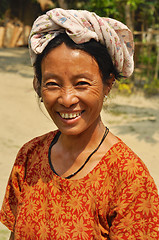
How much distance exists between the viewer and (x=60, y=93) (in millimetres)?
1472

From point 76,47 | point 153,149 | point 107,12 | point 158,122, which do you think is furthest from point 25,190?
point 107,12

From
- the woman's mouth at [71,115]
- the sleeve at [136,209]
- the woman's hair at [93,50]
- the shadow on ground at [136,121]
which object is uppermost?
the woman's hair at [93,50]

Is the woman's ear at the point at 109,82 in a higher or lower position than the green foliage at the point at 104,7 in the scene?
higher

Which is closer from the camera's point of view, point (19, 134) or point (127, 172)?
point (127, 172)

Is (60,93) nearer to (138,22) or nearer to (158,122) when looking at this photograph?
(158,122)

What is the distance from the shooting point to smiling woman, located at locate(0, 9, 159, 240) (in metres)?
1.40

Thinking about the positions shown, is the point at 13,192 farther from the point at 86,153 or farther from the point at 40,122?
the point at 40,122

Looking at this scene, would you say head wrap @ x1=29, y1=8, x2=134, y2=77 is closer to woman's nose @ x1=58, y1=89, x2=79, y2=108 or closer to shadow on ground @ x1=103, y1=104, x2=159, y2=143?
woman's nose @ x1=58, y1=89, x2=79, y2=108

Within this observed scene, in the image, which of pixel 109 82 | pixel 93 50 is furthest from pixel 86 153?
pixel 93 50

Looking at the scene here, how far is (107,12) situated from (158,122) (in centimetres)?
351

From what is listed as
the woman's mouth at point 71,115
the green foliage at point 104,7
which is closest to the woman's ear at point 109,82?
the woman's mouth at point 71,115

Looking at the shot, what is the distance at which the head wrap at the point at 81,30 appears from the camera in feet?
4.65

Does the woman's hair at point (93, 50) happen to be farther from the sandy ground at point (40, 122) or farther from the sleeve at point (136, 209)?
the sandy ground at point (40, 122)

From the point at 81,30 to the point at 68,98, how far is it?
29 centimetres
